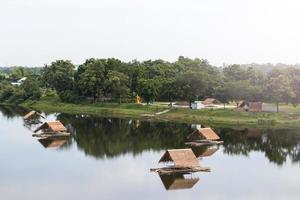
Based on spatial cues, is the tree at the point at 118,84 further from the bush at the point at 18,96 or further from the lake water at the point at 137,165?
the bush at the point at 18,96

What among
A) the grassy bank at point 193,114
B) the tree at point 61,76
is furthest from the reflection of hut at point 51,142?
the tree at point 61,76

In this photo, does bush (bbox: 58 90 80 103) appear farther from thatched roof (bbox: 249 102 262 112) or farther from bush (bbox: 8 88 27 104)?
thatched roof (bbox: 249 102 262 112)

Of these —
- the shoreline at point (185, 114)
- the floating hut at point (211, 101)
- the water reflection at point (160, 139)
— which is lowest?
the water reflection at point (160, 139)

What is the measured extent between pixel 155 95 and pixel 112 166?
148ft

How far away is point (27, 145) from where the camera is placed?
174 ft

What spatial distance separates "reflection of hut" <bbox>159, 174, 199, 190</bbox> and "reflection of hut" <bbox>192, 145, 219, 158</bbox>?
9.64 m

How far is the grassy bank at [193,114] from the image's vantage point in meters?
71.8

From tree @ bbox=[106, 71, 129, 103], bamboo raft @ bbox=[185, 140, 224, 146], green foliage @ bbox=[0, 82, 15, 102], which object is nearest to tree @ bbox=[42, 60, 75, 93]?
green foliage @ bbox=[0, 82, 15, 102]

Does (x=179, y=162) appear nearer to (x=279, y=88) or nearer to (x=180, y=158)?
(x=180, y=158)

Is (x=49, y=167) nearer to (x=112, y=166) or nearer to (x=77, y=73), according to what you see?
(x=112, y=166)

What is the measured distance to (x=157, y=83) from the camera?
8744 centimetres

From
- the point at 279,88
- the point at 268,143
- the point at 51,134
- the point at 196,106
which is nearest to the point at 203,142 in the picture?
the point at 268,143

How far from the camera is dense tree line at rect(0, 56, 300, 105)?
253ft

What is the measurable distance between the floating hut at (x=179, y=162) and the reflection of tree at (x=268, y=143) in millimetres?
10261
